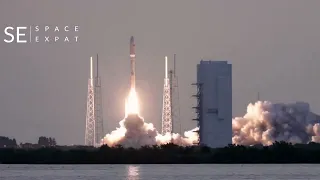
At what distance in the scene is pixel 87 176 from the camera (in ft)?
541

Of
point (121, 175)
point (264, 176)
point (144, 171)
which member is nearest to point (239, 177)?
point (264, 176)

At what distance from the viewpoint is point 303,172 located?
583ft

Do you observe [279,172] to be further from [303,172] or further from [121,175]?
[121,175]

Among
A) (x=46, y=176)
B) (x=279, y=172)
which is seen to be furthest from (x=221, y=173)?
(x=46, y=176)

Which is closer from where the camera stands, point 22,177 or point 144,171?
point 22,177

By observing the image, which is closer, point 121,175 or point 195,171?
point 121,175

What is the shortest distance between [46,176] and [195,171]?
22818mm

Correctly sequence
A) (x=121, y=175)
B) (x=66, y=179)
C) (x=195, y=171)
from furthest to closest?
→ (x=195, y=171)
(x=121, y=175)
(x=66, y=179)

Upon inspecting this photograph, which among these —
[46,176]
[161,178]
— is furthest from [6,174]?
[161,178]

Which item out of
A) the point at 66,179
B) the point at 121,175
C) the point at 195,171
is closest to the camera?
the point at 66,179

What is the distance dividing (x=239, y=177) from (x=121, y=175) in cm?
1405

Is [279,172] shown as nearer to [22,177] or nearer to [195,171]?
[195,171]

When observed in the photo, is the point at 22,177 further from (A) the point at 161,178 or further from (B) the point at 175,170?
(B) the point at 175,170

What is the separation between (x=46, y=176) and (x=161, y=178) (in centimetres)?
1303
